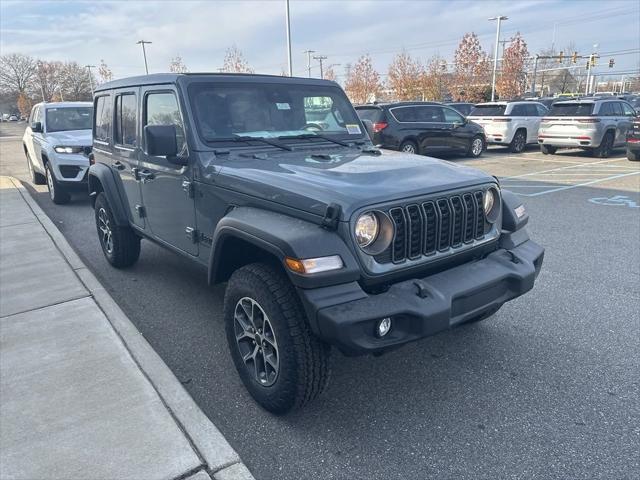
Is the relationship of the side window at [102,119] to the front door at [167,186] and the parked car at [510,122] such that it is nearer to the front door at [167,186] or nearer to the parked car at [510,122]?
the front door at [167,186]

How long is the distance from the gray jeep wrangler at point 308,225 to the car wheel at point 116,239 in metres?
1.08

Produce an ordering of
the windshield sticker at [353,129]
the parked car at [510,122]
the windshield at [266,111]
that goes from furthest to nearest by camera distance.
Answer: the parked car at [510,122], the windshield sticker at [353,129], the windshield at [266,111]

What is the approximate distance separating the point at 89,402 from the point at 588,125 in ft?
49.7

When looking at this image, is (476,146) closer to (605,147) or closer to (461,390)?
(605,147)

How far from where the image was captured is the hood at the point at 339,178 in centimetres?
260

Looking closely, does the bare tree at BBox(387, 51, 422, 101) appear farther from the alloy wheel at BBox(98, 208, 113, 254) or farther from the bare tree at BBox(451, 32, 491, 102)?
the alloy wheel at BBox(98, 208, 113, 254)

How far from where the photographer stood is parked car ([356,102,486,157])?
524 inches

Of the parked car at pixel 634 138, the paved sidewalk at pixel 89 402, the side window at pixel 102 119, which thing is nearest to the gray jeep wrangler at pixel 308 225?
the paved sidewalk at pixel 89 402

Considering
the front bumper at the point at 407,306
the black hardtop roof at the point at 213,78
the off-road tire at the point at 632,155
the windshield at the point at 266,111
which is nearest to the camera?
the front bumper at the point at 407,306

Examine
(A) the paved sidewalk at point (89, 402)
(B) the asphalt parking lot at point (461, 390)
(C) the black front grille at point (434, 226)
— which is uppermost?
(C) the black front grille at point (434, 226)

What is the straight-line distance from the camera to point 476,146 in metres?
15.3

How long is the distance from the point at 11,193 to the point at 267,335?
9600mm

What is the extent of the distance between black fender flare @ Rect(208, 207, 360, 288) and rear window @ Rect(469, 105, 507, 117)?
15397 mm

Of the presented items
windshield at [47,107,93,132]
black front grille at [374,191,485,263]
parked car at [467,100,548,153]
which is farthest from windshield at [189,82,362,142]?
parked car at [467,100,548,153]
